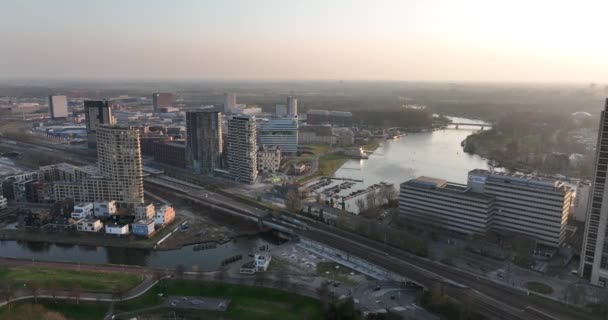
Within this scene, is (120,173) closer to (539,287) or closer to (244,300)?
(244,300)

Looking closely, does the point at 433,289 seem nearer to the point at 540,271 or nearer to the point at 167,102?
the point at 540,271

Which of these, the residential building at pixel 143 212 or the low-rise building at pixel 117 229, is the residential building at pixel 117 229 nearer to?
the low-rise building at pixel 117 229

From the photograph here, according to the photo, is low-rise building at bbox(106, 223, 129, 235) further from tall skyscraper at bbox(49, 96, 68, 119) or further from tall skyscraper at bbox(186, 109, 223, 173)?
tall skyscraper at bbox(49, 96, 68, 119)

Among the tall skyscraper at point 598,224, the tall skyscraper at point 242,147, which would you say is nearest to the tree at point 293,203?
the tall skyscraper at point 242,147

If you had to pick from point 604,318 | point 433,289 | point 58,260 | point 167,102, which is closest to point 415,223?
point 433,289

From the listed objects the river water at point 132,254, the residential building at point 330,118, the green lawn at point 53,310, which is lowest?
the river water at point 132,254

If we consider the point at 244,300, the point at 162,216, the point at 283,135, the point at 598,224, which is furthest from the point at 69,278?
the point at 283,135

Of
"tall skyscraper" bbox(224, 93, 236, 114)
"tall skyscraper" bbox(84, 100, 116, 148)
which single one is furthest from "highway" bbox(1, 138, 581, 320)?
"tall skyscraper" bbox(224, 93, 236, 114)
